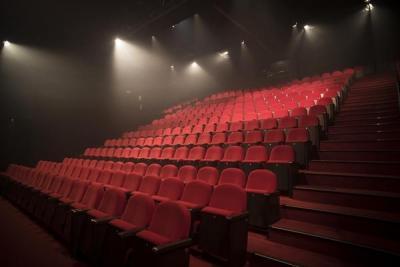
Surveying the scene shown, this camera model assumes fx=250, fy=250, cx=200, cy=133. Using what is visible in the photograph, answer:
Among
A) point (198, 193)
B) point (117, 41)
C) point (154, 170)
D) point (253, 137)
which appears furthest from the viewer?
point (117, 41)

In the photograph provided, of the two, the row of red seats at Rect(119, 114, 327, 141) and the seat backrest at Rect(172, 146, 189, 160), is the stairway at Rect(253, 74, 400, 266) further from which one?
the seat backrest at Rect(172, 146, 189, 160)

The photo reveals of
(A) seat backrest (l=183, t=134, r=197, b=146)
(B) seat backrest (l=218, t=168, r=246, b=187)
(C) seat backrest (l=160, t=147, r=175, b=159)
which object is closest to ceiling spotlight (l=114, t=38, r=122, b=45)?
(A) seat backrest (l=183, t=134, r=197, b=146)

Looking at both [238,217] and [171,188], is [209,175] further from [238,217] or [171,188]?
[238,217]

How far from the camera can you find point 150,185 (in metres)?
1.90

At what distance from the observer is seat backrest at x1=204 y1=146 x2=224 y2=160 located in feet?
→ 8.28

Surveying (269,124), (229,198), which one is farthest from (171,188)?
(269,124)

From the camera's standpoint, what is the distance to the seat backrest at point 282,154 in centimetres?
199

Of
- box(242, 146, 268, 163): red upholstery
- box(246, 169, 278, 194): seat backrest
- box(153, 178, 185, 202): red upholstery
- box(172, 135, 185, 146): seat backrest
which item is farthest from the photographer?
box(172, 135, 185, 146): seat backrest

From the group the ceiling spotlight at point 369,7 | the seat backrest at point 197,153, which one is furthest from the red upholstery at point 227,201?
the ceiling spotlight at point 369,7

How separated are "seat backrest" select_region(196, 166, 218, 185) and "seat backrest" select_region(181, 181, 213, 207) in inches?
10.5

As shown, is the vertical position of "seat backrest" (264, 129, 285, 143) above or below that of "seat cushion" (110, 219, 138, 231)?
above

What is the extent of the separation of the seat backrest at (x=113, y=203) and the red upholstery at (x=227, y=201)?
0.53 metres

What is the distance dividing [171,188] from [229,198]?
501mm

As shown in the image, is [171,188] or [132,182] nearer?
[171,188]
